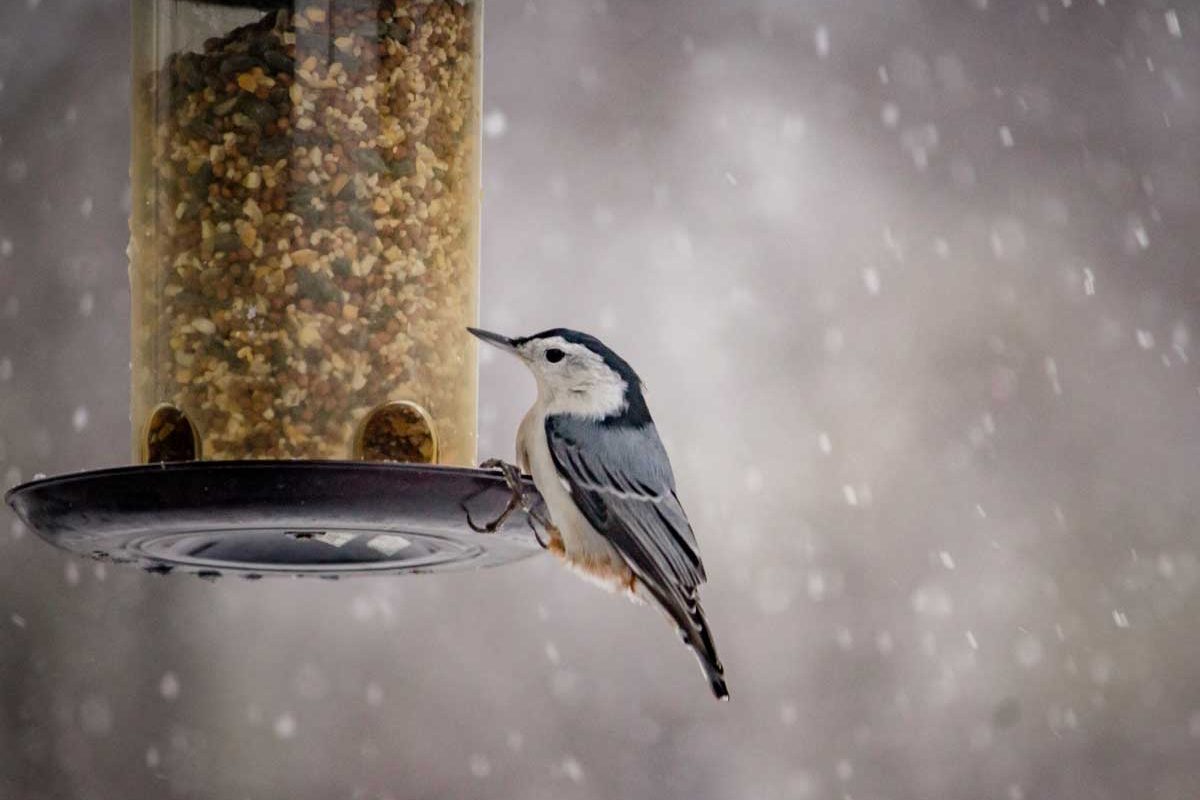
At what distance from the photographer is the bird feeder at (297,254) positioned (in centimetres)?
281

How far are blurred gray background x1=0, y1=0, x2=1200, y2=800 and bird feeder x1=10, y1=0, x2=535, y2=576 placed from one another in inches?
153

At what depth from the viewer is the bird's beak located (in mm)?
2799

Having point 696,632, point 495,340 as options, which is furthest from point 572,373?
point 696,632

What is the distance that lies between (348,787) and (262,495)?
4800mm

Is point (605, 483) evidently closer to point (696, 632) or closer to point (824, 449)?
point (696, 632)

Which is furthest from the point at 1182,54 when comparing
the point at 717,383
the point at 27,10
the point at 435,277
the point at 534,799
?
the point at 435,277

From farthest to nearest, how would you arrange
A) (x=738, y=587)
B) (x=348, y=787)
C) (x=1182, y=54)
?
(x=1182, y=54) < (x=738, y=587) < (x=348, y=787)

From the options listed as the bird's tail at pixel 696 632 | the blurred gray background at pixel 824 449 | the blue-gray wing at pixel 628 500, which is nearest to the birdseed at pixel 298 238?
the blue-gray wing at pixel 628 500

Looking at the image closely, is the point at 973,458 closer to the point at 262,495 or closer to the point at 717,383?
the point at 717,383

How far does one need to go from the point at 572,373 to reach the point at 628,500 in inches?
8.6

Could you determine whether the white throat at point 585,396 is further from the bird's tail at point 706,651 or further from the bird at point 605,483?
the bird's tail at point 706,651

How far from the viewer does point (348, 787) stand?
707 cm

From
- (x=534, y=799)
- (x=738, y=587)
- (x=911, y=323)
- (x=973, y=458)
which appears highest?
(x=911, y=323)

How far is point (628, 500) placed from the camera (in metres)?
2.87
